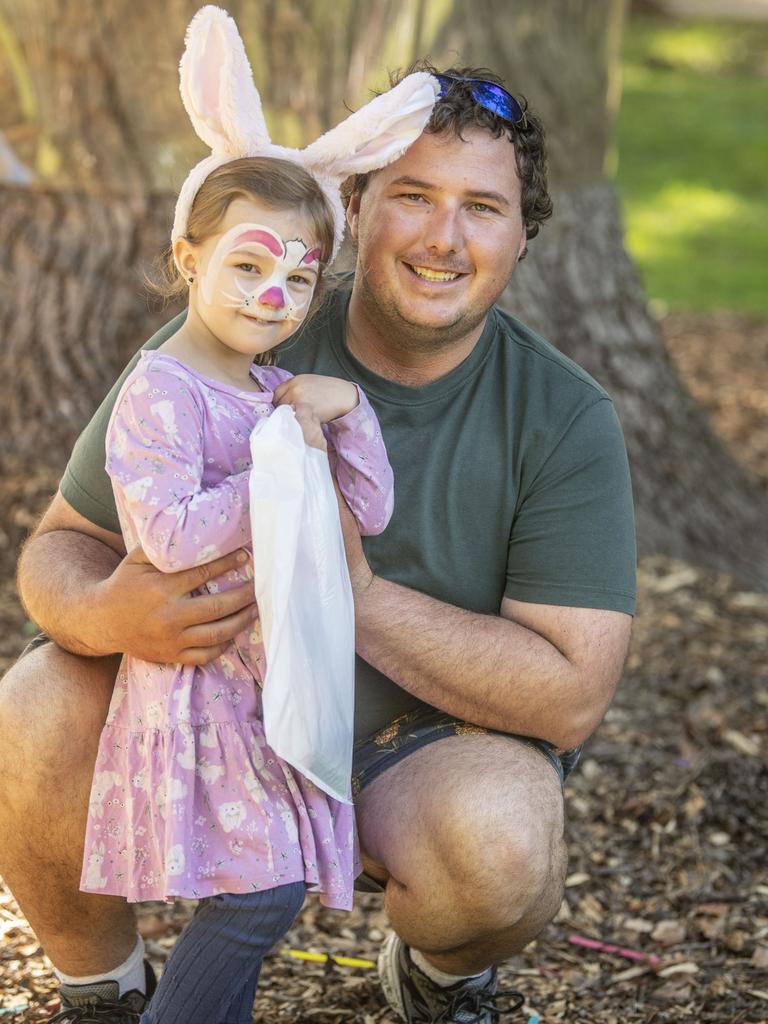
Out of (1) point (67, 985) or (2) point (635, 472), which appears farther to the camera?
(2) point (635, 472)

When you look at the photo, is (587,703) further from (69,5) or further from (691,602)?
(69,5)

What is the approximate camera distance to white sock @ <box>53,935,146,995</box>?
9.59 feet

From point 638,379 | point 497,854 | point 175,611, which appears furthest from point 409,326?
point 638,379

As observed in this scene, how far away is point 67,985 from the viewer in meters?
2.94

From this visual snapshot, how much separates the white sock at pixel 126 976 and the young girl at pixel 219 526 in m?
0.35

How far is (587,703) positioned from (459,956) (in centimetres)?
57

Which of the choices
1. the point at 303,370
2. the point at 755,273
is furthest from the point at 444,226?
the point at 755,273

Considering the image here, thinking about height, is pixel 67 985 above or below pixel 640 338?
below

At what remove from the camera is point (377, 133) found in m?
2.80

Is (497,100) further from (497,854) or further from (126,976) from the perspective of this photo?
(126,976)

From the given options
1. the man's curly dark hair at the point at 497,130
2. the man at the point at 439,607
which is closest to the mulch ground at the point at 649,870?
the man at the point at 439,607

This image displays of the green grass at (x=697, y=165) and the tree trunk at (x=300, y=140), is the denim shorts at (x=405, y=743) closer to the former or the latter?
the tree trunk at (x=300, y=140)

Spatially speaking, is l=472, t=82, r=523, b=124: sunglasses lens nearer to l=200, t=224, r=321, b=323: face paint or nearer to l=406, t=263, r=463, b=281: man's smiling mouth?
l=406, t=263, r=463, b=281: man's smiling mouth

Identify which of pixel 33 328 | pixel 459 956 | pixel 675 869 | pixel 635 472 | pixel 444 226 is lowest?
pixel 675 869
